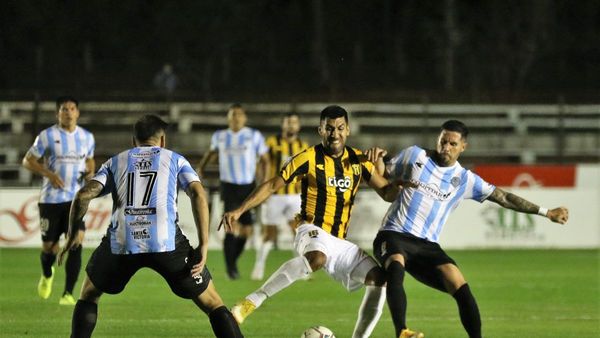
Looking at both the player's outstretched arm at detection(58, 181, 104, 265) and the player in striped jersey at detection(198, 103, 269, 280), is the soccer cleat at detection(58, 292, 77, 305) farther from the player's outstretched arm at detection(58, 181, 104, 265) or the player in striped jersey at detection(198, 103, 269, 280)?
the player's outstretched arm at detection(58, 181, 104, 265)

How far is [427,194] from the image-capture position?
31.2 ft

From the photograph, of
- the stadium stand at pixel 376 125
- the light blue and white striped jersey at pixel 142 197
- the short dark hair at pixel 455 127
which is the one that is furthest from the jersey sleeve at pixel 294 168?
the stadium stand at pixel 376 125

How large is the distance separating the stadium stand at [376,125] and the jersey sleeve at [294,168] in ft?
46.8

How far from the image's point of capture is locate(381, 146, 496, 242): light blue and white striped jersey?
9453mm

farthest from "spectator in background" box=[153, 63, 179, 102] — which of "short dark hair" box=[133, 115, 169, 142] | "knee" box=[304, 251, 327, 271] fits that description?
"short dark hair" box=[133, 115, 169, 142]

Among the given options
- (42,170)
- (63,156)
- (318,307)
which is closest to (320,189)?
(318,307)

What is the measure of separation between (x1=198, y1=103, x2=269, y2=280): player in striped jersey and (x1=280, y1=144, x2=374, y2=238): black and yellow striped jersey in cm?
656

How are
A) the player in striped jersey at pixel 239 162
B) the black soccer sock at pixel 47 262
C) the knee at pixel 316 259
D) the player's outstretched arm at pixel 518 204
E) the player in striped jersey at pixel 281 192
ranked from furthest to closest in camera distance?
the player in striped jersey at pixel 281 192, the player in striped jersey at pixel 239 162, the black soccer sock at pixel 47 262, the player's outstretched arm at pixel 518 204, the knee at pixel 316 259

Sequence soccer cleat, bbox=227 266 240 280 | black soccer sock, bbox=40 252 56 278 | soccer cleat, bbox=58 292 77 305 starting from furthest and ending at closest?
soccer cleat, bbox=227 266 240 280
black soccer sock, bbox=40 252 56 278
soccer cleat, bbox=58 292 77 305

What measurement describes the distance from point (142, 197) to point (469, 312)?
104 inches

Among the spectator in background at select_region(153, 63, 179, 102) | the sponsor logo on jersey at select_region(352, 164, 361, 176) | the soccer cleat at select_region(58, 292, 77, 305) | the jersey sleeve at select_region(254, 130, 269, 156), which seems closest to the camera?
the sponsor logo on jersey at select_region(352, 164, 361, 176)

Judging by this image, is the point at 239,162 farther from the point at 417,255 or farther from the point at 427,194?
the point at 417,255

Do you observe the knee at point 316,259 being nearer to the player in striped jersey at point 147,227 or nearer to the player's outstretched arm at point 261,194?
the player's outstretched arm at point 261,194

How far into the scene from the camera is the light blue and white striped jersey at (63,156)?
41.3 feet
